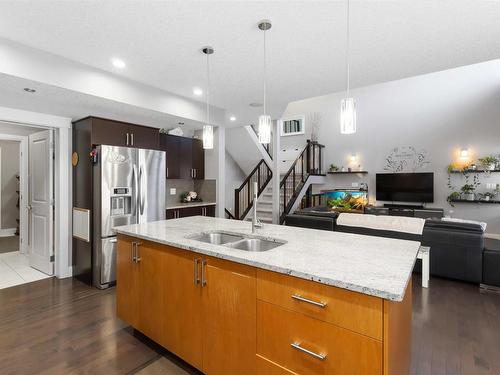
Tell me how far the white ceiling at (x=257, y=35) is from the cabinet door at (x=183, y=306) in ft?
5.93

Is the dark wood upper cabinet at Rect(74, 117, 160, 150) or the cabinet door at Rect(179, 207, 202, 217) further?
the cabinet door at Rect(179, 207, 202, 217)

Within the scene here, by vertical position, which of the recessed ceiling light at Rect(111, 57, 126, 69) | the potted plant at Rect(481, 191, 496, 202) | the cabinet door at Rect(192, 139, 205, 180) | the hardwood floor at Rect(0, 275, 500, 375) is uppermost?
the recessed ceiling light at Rect(111, 57, 126, 69)

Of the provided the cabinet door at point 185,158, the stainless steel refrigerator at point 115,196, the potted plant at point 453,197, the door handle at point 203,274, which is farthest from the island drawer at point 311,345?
the potted plant at point 453,197

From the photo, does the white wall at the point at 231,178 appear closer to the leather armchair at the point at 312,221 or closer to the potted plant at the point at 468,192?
the leather armchair at the point at 312,221

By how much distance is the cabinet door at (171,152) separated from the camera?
15.1ft

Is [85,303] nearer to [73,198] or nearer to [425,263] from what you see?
[73,198]

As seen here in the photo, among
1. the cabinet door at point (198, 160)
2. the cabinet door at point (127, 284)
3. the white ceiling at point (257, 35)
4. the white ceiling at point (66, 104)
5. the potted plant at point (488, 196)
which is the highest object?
the white ceiling at point (257, 35)

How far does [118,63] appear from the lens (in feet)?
9.39

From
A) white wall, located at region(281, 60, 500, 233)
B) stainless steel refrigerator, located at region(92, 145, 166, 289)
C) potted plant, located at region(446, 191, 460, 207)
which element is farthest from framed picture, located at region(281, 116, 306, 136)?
stainless steel refrigerator, located at region(92, 145, 166, 289)

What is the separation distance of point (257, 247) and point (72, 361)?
66.6 inches

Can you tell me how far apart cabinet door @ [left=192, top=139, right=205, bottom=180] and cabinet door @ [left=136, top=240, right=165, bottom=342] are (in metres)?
2.87

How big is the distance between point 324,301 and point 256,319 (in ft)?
1.49

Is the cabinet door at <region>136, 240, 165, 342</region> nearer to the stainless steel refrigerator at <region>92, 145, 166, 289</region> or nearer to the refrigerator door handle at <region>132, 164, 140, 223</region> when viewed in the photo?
the stainless steel refrigerator at <region>92, 145, 166, 289</region>

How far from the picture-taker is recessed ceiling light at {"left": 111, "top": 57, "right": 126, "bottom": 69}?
109 inches
